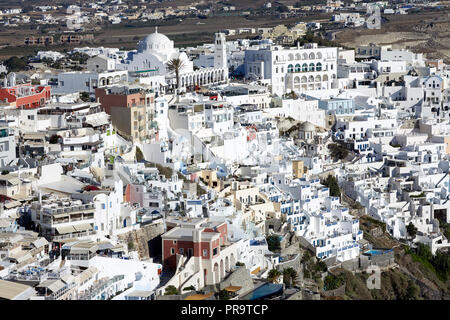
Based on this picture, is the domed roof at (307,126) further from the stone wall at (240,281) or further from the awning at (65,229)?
the awning at (65,229)

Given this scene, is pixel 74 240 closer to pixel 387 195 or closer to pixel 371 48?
pixel 387 195

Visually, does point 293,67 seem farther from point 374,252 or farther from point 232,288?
point 232,288

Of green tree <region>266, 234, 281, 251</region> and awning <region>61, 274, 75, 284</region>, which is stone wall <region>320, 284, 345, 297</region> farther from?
awning <region>61, 274, 75, 284</region>

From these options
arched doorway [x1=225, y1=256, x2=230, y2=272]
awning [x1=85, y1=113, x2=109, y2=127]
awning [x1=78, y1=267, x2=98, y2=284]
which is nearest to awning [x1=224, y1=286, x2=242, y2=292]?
arched doorway [x1=225, y1=256, x2=230, y2=272]

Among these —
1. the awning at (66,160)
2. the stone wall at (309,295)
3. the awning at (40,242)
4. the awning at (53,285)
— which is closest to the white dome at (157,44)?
the awning at (66,160)

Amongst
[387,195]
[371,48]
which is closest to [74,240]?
[387,195]

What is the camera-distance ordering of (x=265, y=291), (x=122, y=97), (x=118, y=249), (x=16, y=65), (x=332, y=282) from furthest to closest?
(x=16, y=65), (x=122, y=97), (x=332, y=282), (x=118, y=249), (x=265, y=291)

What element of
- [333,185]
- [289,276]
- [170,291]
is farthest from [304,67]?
[170,291]
